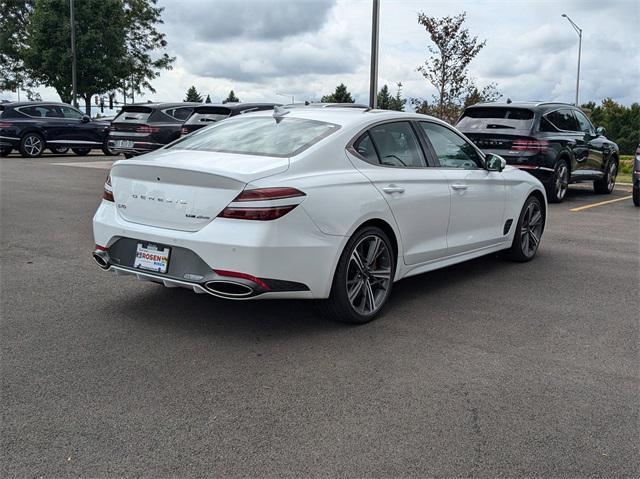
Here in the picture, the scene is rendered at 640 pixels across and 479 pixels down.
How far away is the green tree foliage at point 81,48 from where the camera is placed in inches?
1496

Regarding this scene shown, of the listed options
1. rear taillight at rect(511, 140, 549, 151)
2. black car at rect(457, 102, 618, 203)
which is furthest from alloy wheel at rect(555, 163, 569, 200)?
rear taillight at rect(511, 140, 549, 151)

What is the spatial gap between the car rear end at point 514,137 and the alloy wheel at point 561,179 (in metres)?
0.43

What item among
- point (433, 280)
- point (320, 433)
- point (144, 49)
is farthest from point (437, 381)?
point (144, 49)

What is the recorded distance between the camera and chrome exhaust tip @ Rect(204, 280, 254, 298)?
4.25m

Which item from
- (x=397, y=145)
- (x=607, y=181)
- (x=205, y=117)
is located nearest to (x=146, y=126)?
(x=205, y=117)

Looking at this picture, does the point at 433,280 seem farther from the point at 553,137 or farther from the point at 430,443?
the point at 553,137

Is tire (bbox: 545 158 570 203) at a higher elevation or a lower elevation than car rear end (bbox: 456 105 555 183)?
lower

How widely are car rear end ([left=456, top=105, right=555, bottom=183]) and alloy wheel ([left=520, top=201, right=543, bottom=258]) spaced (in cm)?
468

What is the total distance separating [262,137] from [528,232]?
349 cm

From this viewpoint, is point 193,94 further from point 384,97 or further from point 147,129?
point 147,129

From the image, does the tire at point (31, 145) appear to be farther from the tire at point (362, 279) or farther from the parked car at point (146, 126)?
the tire at point (362, 279)

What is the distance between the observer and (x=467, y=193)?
6.02 metres

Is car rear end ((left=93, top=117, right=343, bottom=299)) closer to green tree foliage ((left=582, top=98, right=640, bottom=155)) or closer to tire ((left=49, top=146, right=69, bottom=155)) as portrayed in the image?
tire ((left=49, top=146, right=69, bottom=155))

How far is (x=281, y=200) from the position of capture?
4266 mm
